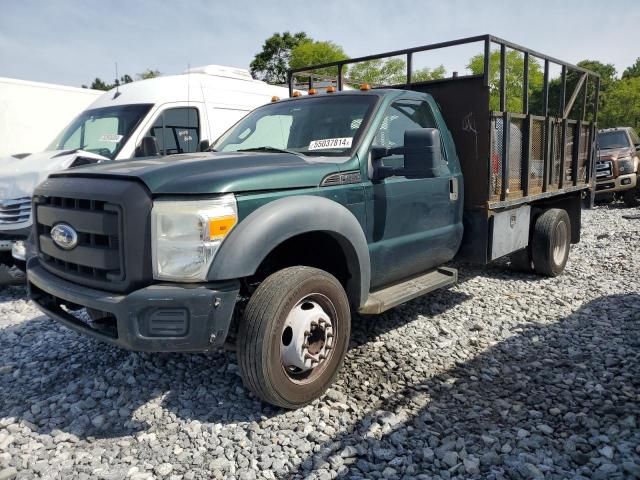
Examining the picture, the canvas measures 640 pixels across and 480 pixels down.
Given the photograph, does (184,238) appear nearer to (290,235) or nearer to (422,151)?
(290,235)

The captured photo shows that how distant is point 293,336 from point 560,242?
14.6ft

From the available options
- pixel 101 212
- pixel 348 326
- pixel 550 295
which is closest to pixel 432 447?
pixel 348 326

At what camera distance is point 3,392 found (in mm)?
3510

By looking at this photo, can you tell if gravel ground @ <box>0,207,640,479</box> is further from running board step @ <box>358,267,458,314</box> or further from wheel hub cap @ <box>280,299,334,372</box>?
running board step @ <box>358,267,458,314</box>

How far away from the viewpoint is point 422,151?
3.33 m

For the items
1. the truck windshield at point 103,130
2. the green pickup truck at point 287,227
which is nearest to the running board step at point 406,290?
the green pickup truck at point 287,227

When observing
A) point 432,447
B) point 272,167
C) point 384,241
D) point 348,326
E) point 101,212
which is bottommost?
point 432,447

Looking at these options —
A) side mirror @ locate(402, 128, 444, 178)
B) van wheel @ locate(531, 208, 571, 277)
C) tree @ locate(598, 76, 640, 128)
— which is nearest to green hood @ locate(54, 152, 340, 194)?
side mirror @ locate(402, 128, 444, 178)

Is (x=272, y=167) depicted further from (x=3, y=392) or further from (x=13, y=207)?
(x=13, y=207)

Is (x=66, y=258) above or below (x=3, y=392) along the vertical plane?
above

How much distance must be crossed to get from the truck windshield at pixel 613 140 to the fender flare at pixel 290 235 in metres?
12.7

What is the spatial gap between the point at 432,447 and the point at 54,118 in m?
10.5

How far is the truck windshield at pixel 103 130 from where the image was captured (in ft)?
21.2

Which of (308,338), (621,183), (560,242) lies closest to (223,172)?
(308,338)
